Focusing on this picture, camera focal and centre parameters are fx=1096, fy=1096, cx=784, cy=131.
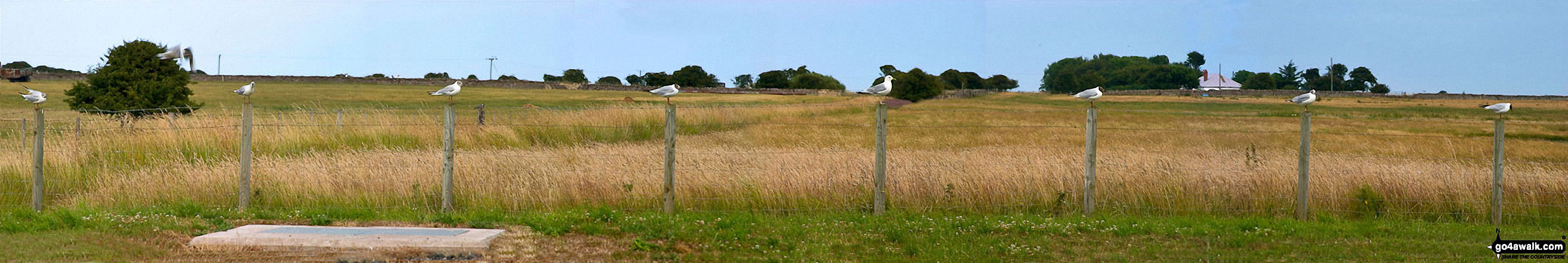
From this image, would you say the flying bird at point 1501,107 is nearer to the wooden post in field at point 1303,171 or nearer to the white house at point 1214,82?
the wooden post in field at point 1303,171

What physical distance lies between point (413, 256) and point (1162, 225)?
6198mm

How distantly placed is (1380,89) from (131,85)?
9602cm

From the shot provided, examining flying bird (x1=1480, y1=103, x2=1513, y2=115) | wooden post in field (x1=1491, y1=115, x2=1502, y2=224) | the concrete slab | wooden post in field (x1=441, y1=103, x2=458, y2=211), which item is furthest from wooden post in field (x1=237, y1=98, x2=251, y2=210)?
flying bird (x1=1480, y1=103, x2=1513, y2=115)

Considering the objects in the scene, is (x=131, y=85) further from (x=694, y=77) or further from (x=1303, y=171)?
(x=694, y=77)

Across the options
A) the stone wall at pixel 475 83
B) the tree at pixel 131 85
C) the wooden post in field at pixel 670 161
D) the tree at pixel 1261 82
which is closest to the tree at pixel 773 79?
the stone wall at pixel 475 83

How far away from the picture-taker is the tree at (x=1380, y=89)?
8821 centimetres

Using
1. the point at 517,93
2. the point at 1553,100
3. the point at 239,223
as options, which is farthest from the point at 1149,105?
the point at 239,223

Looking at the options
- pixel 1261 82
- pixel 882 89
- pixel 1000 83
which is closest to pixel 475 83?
pixel 1000 83

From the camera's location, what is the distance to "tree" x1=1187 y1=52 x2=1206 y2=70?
149375 mm

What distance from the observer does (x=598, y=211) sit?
9.80m

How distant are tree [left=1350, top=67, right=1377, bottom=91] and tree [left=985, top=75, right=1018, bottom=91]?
104 ft

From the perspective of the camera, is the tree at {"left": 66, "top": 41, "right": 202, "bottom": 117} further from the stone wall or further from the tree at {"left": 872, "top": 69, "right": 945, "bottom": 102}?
the stone wall

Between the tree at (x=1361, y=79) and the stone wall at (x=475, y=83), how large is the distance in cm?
5267

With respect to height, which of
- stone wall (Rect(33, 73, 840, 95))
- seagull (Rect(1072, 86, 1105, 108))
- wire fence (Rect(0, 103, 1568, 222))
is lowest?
wire fence (Rect(0, 103, 1568, 222))
